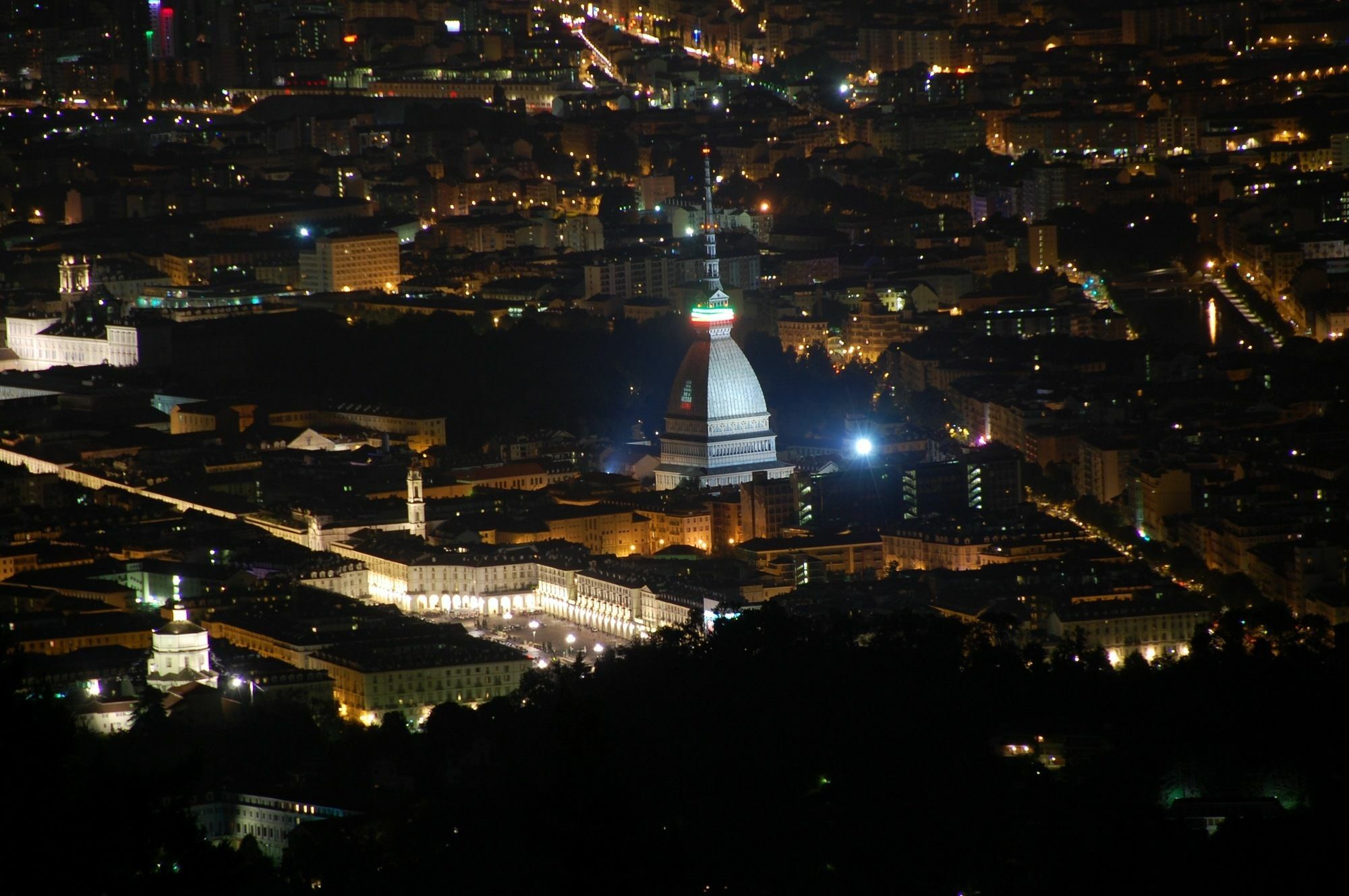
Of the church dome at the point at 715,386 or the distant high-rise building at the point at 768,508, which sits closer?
the distant high-rise building at the point at 768,508

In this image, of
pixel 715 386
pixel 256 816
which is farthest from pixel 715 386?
pixel 256 816

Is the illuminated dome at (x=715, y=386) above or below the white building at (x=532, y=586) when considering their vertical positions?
above

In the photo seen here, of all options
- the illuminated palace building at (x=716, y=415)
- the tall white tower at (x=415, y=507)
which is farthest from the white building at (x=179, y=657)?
the illuminated palace building at (x=716, y=415)

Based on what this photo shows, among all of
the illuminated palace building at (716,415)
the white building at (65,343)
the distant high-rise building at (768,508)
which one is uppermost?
the white building at (65,343)

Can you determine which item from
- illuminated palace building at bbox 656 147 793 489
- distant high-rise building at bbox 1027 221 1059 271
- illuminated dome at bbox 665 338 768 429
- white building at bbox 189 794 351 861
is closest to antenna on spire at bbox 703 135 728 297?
illuminated palace building at bbox 656 147 793 489

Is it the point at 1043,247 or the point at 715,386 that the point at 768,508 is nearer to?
the point at 715,386

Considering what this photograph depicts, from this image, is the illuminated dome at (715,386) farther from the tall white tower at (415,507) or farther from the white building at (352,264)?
the white building at (352,264)

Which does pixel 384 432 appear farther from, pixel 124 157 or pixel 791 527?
pixel 124 157

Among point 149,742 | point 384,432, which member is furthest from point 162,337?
point 149,742
